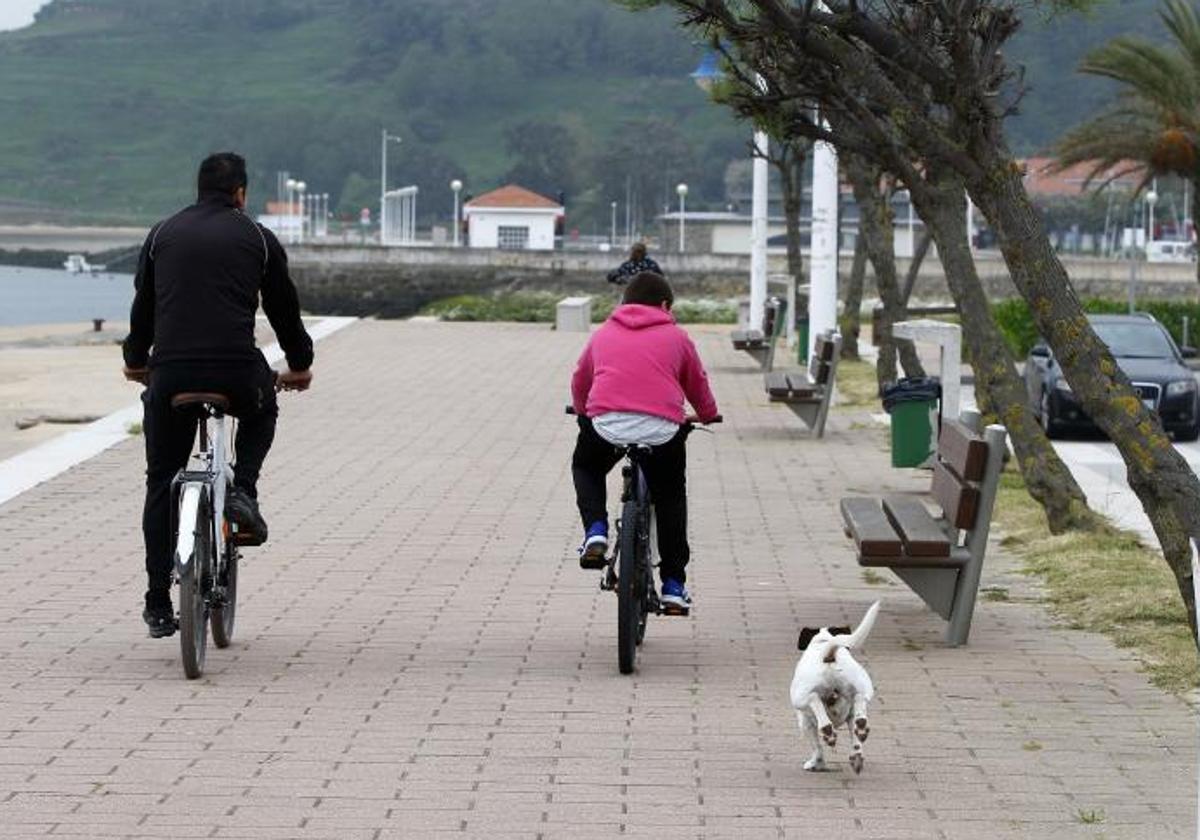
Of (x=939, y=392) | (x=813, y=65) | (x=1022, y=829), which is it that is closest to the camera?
(x=1022, y=829)

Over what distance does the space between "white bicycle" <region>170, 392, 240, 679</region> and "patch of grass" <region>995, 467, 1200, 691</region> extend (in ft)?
11.2

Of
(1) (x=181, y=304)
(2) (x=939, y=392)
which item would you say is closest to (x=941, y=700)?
(1) (x=181, y=304)

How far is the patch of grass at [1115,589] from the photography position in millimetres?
9922

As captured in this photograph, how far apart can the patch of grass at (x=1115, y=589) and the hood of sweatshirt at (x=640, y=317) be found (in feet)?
7.39

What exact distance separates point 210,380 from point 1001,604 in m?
4.11

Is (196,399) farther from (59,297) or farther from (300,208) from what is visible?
(300,208)

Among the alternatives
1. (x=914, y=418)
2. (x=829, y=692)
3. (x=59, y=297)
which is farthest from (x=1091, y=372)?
(x=59, y=297)

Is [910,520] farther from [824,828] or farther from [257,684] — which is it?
[824,828]

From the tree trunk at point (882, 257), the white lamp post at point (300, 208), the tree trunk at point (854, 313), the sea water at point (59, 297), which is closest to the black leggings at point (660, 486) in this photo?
the tree trunk at point (882, 257)

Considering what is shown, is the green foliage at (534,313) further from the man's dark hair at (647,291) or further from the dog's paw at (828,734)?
→ the dog's paw at (828,734)

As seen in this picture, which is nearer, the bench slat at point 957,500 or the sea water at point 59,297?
the bench slat at point 957,500

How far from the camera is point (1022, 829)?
22.8 feet

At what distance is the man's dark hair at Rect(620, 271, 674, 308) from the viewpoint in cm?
1003

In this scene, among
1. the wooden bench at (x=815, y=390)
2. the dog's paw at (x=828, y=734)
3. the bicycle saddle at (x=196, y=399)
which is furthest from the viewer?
the wooden bench at (x=815, y=390)
